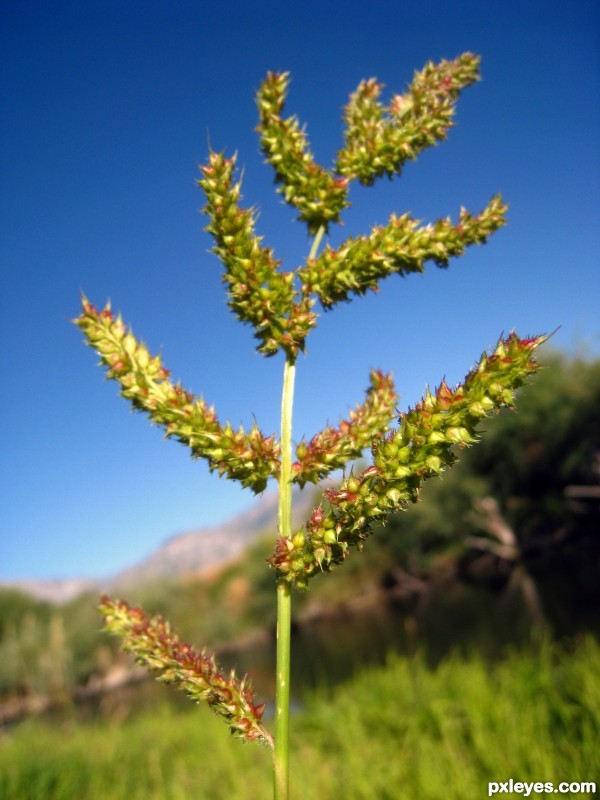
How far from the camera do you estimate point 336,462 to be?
2.29 meters

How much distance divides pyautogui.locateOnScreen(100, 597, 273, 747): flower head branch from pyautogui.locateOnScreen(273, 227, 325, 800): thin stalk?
7cm

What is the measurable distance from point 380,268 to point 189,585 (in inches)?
4109

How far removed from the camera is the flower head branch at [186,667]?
74.6 inches

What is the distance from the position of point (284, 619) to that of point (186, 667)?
0.39 metres

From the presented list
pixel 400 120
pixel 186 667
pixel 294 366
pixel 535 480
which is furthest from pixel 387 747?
pixel 535 480

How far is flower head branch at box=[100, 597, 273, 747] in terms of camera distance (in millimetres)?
1896

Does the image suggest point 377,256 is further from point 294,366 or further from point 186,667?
point 186,667

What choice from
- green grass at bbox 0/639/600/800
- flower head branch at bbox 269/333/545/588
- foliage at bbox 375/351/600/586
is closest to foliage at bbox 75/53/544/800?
flower head branch at bbox 269/333/545/588

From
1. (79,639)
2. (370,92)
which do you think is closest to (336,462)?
(370,92)

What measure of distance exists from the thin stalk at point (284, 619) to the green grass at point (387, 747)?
564cm

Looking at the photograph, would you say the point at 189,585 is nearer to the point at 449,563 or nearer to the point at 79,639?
the point at 79,639

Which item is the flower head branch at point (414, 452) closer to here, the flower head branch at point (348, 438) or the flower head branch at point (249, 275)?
the flower head branch at point (348, 438)

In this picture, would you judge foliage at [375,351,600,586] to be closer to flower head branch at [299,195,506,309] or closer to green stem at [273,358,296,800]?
flower head branch at [299,195,506,309]

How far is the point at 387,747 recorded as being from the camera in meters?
10.4
